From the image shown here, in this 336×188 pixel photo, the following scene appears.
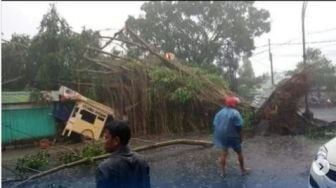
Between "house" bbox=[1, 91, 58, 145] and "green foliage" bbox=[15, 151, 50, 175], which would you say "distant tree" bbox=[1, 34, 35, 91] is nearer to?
"house" bbox=[1, 91, 58, 145]

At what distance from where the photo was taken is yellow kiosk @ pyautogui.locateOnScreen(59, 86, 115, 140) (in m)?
15.1

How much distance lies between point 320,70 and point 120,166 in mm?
11308

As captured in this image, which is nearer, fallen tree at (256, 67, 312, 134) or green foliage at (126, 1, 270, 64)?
fallen tree at (256, 67, 312, 134)

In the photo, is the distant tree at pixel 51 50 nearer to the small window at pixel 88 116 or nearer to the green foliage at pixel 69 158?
the small window at pixel 88 116

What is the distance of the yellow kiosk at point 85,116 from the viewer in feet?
49.5

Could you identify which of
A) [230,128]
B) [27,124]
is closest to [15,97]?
[27,124]

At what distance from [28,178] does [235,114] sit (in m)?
4.33

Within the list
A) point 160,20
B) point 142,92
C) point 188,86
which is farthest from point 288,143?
point 160,20

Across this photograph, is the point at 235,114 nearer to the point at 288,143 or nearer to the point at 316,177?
the point at 316,177

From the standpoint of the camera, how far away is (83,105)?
15.3 m

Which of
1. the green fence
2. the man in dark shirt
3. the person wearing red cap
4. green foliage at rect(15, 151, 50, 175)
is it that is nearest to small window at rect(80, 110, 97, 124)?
the green fence

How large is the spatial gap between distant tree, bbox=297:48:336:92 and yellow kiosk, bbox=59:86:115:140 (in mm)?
6850

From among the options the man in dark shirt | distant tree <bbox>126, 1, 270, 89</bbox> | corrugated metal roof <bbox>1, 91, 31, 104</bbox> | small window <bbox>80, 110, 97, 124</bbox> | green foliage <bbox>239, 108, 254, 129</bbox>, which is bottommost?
green foliage <bbox>239, 108, 254, 129</bbox>

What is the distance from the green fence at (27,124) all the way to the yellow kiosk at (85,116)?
35.1 inches
